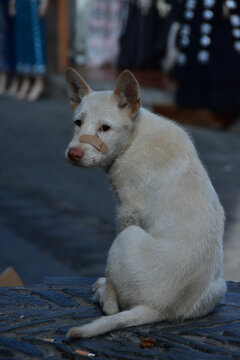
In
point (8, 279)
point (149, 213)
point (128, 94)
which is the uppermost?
point (128, 94)

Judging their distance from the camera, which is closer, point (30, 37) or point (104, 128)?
point (104, 128)

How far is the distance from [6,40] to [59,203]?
354 inches

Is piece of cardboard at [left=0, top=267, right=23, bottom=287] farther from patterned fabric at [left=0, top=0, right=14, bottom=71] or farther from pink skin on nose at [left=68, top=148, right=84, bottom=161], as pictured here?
patterned fabric at [left=0, top=0, right=14, bottom=71]

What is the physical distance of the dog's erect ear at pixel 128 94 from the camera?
3.03m

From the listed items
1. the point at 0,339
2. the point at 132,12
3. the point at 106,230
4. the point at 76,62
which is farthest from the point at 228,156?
the point at 76,62

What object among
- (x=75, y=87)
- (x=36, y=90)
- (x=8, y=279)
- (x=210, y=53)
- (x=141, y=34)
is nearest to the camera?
(x=75, y=87)

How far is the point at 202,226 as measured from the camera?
293 centimetres

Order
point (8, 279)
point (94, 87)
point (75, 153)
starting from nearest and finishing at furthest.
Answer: point (75, 153) → point (8, 279) → point (94, 87)

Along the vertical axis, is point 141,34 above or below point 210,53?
above

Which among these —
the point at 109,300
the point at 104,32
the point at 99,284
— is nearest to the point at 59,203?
the point at 99,284

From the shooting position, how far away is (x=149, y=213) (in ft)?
9.82

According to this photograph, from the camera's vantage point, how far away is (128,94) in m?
3.07

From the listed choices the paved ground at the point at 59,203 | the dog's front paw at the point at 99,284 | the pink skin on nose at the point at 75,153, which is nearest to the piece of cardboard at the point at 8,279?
the dog's front paw at the point at 99,284

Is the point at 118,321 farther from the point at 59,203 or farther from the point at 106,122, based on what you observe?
the point at 59,203
